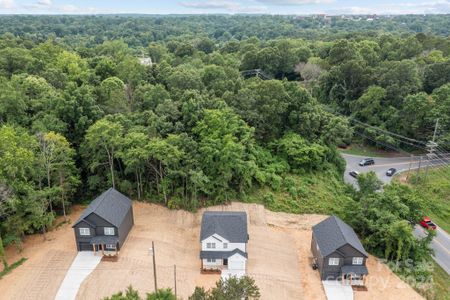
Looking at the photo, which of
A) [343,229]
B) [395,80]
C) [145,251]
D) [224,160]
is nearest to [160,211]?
[145,251]

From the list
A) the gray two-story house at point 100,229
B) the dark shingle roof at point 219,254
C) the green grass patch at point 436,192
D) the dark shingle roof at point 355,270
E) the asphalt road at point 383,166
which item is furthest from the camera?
the asphalt road at point 383,166

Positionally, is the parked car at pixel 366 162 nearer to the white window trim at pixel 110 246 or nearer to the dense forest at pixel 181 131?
the dense forest at pixel 181 131

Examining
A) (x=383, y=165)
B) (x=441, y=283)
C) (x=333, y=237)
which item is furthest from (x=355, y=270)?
(x=383, y=165)

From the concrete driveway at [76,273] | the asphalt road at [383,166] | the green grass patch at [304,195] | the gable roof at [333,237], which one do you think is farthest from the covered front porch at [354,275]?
the concrete driveway at [76,273]

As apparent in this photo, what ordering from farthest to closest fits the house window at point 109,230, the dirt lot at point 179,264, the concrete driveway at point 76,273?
the house window at point 109,230 < the dirt lot at point 179,264 < the concrete driveway at point 76,273

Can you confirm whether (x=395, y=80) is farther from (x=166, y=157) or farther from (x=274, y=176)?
(x=166, y=157)

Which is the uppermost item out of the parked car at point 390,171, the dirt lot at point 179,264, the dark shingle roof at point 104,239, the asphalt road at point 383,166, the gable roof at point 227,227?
the gable roof at point 227,227

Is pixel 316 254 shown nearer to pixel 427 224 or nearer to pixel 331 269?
pixel 331 269
